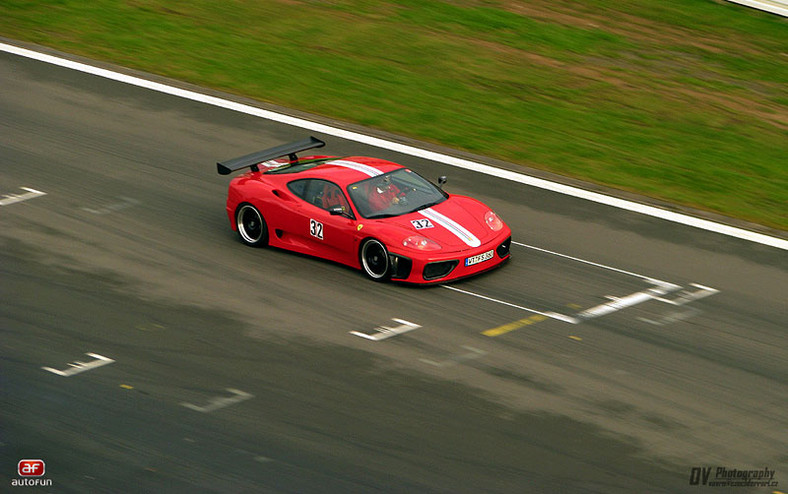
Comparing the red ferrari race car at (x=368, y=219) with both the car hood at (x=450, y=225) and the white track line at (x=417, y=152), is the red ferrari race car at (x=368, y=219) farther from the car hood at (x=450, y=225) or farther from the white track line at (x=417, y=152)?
the white track line at (x=417, y=152)

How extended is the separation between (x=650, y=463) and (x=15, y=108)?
1500 centimetres

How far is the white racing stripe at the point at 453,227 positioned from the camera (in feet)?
46.2

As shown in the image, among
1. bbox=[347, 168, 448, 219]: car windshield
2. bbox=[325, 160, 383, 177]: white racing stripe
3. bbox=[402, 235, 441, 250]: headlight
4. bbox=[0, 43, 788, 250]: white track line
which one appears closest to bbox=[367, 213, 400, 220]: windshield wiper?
bbox=[347, 168, 448, 219]: car windshield

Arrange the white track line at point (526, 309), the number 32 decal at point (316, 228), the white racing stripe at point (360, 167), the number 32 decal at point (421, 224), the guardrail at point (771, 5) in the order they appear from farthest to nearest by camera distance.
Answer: the guardrail at point (771, 5) → the white racing stripe at point (360, 167) → the number 32 decal at point (316, 228) → the number 32 decal at point (421, 224) → the white track line at point (526, 309)

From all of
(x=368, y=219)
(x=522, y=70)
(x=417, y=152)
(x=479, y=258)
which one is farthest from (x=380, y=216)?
(x=522, y=70)

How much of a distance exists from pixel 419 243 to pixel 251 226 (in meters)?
2.99

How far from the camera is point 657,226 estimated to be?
1688 centimetres

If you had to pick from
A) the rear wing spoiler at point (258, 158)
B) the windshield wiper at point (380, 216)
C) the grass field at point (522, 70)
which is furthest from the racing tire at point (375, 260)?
the grass field at point (522, 70)

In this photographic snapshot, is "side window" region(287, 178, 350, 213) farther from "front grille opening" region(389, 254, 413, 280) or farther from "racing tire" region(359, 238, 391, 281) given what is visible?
"front grille opening" region(389, 254, 413, 280)

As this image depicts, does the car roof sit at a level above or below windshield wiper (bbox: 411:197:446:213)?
above

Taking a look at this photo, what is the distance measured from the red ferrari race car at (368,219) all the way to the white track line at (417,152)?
12.2 feet

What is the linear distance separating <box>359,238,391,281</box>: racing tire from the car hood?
1.24 ft

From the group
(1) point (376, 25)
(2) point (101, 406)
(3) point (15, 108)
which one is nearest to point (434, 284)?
(2) point (101, 406)

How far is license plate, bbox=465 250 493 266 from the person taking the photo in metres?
14.0
